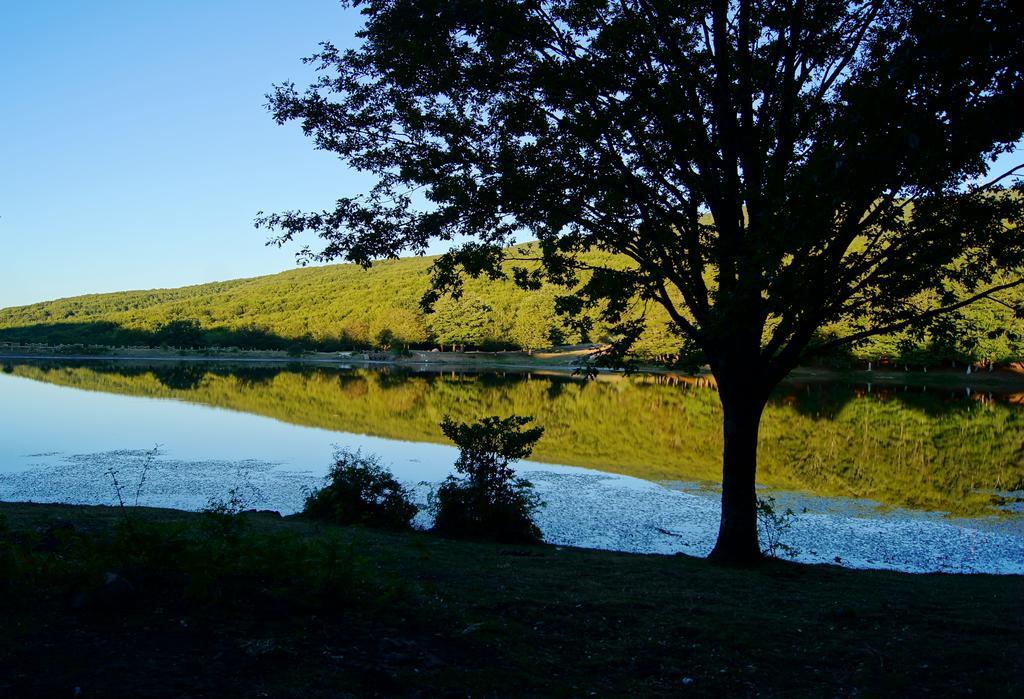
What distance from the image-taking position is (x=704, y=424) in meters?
36.6

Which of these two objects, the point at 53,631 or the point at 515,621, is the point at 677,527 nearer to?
the point at 515,621

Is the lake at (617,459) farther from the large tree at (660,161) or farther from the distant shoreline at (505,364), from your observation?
the distant shoreline at (505,364)

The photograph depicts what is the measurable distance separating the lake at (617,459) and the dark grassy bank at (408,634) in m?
4.76

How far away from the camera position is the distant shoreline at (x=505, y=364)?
74.0 metres

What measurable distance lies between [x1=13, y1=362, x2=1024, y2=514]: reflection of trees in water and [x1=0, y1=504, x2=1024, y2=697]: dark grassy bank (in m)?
13.4

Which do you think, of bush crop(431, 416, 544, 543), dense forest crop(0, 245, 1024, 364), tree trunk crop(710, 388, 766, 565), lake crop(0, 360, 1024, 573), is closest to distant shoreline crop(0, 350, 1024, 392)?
dense forest crop(0, 245, 1024, 364)

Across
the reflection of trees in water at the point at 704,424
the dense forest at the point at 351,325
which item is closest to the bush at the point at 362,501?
the reflection of trees in water at the point at 704,424

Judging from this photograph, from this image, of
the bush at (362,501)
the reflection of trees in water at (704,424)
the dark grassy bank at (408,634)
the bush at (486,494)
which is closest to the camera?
the dark grassy bank at (408,634)

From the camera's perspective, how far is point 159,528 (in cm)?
667

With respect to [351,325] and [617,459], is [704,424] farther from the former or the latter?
[351,325]

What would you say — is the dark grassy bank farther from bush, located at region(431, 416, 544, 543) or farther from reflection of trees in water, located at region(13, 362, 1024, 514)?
reflection of trees in water, located at region(13, 362, 1024, 514)

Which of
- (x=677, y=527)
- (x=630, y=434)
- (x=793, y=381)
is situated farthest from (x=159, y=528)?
(x=793, y=381)

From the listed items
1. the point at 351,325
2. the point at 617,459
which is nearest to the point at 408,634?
the point at 617,459

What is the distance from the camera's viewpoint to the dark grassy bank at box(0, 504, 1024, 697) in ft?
15.4
